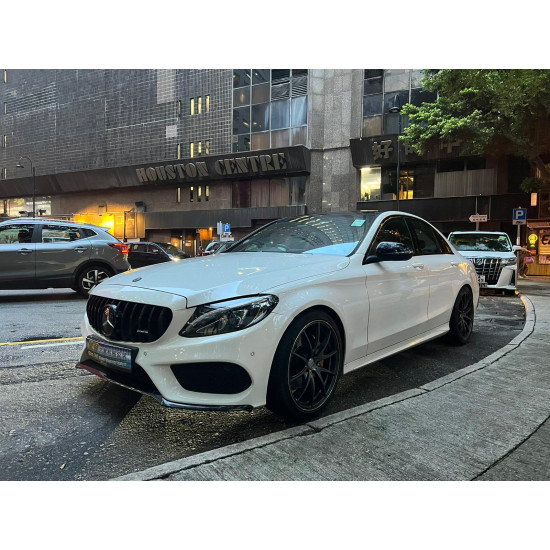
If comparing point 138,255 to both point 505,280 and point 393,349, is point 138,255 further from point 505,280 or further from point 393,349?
point 393,349

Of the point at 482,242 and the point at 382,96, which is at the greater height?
the point at 382,96

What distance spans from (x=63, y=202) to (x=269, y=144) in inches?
879

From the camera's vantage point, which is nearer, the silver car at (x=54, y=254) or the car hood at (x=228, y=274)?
the car hood at (x=228, y=274)

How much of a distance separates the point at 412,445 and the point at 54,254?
26.9 feet

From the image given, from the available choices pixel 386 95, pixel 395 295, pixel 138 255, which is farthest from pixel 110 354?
pixel 386 95

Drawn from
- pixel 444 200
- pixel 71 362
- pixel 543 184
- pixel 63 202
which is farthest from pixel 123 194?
pixel 71 362

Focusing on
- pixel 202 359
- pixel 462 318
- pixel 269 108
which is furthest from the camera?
pixel 269 108

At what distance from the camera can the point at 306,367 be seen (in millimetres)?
2990

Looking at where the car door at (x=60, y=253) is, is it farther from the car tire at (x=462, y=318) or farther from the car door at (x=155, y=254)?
the car door at (x=155, y=254)

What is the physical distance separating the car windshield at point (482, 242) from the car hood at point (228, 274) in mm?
9649

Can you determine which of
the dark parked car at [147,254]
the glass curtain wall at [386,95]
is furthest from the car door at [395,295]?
the glass curtain wall at [386,95]

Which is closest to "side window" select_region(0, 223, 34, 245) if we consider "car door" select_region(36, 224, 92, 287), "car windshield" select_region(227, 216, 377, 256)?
"car door" select_region(36, 224, 92, 287)

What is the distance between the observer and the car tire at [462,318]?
5.20 meters

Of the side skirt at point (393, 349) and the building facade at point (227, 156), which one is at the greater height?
the building facade at point (227, 156)
